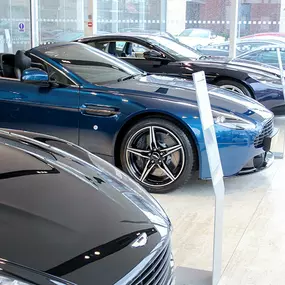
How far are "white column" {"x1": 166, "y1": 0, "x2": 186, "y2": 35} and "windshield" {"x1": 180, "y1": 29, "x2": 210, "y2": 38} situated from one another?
10 centimetres

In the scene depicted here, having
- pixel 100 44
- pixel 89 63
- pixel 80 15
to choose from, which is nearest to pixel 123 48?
pixel 100 44

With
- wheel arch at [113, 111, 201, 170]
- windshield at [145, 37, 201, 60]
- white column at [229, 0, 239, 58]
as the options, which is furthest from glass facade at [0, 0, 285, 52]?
wheel arch at [113, 111, 201, 170]

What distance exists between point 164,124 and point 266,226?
103cm

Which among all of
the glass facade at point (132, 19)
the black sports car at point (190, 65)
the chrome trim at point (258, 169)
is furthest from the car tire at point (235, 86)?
the glass facade at point (132, 19)

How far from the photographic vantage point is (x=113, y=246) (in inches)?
59.1

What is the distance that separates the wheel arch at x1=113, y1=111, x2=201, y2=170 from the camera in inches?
145

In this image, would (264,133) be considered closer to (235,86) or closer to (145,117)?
(145,117)

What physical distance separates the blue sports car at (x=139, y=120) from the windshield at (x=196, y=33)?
5.60 meters

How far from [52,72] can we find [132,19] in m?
6.36

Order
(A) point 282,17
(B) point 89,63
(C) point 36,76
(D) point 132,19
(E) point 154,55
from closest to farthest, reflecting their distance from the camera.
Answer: (C) point 36,76, (B) point 89,63, (E) point 154,55, (A) point 282,17, (D) point 132,19

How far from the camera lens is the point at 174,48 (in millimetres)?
7023

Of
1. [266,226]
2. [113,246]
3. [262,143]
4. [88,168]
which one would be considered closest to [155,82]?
[262,143]

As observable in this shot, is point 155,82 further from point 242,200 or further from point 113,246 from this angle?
point 113,246

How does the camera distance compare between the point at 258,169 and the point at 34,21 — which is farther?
the point at 34,21
